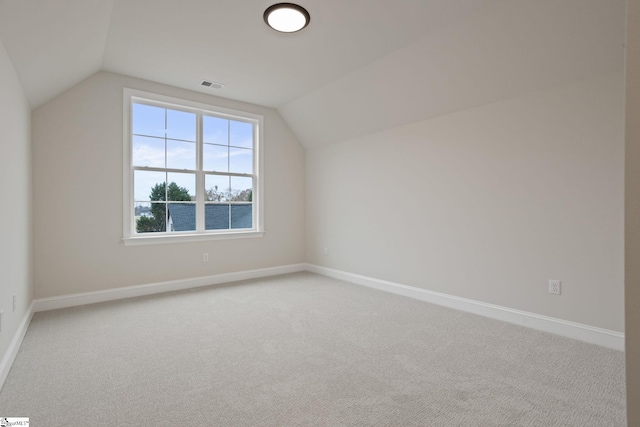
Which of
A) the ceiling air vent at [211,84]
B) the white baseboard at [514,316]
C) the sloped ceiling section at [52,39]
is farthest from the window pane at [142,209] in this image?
the white baseboard at [514,316]

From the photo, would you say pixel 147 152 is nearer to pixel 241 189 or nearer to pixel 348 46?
pixel 241 189

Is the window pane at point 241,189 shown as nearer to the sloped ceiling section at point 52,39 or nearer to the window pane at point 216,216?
the window pane at point 216,216

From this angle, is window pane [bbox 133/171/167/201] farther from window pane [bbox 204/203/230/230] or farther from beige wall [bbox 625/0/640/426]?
beige wall [bbox 625/0/640/426]

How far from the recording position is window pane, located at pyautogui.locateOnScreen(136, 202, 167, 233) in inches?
165

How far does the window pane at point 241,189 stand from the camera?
16.3 ft

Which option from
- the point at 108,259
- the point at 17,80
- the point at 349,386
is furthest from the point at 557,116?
the point at 108,259

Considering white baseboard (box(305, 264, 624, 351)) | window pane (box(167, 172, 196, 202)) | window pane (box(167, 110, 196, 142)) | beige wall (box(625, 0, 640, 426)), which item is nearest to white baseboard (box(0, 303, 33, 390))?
window pane (box(167, 172, 196, 202))

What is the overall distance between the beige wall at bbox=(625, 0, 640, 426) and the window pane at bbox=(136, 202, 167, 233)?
14.7 feet

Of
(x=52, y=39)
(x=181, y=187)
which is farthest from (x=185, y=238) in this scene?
(x=52, y=39)

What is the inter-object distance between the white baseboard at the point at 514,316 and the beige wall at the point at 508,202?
60 millimetres

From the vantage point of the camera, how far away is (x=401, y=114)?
4.00 metres

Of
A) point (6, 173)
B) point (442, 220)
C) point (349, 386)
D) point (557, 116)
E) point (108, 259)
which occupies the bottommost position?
point (349, 386)

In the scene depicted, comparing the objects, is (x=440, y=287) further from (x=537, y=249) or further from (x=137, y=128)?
(x=137, y=128)

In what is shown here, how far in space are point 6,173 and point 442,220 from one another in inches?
151
